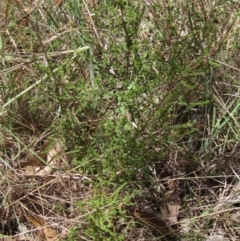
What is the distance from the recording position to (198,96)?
1922mm

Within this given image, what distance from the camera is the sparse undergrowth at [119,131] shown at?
173 centimetres

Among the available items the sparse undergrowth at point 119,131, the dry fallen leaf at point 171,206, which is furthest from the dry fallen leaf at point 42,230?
the dry fallen leaf at point 171,206

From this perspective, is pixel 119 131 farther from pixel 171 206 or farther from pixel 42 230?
pixel 42 230

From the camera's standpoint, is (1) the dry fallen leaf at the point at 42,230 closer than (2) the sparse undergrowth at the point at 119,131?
No

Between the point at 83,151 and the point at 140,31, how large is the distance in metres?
0.59

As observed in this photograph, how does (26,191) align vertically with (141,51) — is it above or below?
below

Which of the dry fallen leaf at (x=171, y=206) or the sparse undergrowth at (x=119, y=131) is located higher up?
the sparse undergrowth at (x=119, y=131)

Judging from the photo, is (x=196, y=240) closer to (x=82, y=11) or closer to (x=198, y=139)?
(x=198, y=139)

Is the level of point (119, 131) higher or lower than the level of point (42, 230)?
higher

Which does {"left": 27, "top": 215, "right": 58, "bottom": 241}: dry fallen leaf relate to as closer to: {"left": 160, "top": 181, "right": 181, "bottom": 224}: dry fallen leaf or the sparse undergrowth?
the sparse undergrowth

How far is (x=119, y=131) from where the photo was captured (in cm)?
171

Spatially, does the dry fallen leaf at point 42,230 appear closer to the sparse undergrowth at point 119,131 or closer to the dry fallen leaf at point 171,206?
the sparse undergrowth at point 119,131

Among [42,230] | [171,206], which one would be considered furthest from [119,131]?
[42,230]

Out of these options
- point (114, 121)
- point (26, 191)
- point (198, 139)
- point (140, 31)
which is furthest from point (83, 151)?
point (140, 31)
